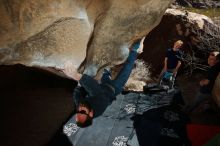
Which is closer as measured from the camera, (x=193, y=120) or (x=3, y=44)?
(x=3, y=44)

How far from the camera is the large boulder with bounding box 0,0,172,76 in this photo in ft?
7.51

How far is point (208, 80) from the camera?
559 centimetres

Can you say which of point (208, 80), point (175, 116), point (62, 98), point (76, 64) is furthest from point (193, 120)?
point (76, 64)

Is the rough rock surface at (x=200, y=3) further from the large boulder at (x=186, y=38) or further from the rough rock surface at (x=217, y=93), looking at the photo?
the rough rock surface at (x=217, y=93)

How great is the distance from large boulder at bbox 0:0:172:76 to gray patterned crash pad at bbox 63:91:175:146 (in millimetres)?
3386

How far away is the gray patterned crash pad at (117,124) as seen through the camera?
5844mm

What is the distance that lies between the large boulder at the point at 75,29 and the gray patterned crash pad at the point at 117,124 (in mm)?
3386

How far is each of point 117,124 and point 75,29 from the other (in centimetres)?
400

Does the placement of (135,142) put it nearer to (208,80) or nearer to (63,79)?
(208,80)

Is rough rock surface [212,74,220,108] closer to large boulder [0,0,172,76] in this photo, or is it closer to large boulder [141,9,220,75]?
large boulder [141,9,220,75]

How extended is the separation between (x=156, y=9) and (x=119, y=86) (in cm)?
79

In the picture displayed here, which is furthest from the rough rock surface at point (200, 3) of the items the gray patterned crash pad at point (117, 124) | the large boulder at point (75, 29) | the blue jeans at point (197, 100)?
the large boulder at point (75, 29)

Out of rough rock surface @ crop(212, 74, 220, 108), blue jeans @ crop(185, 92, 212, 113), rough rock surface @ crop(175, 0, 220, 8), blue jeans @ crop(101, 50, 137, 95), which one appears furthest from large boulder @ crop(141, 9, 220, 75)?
blue jeans @ crop(101, 50, 137, 95)

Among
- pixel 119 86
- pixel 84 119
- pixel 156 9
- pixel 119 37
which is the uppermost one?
pixel 156 9
